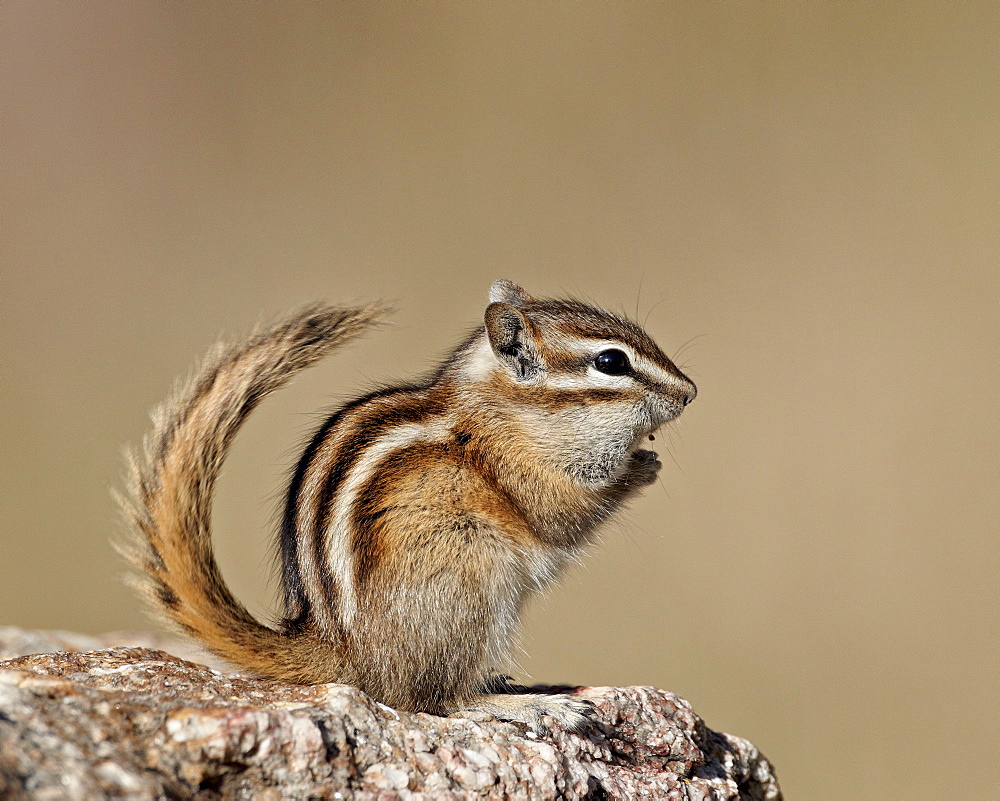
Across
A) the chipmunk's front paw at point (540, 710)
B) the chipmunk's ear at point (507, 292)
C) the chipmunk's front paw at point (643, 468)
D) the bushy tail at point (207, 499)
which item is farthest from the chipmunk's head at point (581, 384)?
the chipmunk's front paw at point (540, 710)

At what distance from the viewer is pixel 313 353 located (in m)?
2.71

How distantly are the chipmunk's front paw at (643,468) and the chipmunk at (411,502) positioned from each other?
0.15m

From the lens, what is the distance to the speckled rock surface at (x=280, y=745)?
1616 mm

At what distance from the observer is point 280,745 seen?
184cm

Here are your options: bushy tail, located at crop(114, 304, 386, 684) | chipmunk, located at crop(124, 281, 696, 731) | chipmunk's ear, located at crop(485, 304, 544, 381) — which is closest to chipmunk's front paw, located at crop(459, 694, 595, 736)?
chipmunk, located at crop(124, 281, 696, 731)

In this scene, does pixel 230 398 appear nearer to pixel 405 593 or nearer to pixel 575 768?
pixel 405 593

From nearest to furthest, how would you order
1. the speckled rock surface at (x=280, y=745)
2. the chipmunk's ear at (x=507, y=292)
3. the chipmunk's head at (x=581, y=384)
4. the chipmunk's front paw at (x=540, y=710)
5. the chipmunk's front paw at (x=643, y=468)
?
the speckled rock surface at (x=280, y=745) < the chipmunk's front paw at (x=540, y=710) < the chipmunk's head at (x=581, y=384) < the chipmunk's front paw at (x=643, y=468) < the chipmunk's ear at (x=507, y=292)

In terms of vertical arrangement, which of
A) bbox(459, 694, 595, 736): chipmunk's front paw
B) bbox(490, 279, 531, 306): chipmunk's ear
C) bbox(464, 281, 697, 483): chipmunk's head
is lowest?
bbox(459, 694, 595, 736): chipmunk's front paw

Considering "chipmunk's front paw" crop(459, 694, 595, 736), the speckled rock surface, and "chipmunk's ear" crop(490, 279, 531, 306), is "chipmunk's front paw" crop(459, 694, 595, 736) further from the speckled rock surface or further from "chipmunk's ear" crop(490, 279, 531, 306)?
"chipmunk's ear" crop(490, 279, 531, 306)

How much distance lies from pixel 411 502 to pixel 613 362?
0.83m

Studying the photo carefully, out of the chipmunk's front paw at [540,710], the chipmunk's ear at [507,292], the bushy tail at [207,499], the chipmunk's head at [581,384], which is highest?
the chipmunk's ear at [507,292]

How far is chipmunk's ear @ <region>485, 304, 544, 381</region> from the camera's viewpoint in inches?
118

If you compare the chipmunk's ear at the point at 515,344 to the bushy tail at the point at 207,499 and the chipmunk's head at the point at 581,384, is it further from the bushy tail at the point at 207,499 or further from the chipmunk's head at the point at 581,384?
the bushy tail at the point at 207,499

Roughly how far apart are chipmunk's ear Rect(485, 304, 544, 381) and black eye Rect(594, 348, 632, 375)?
192 mm
